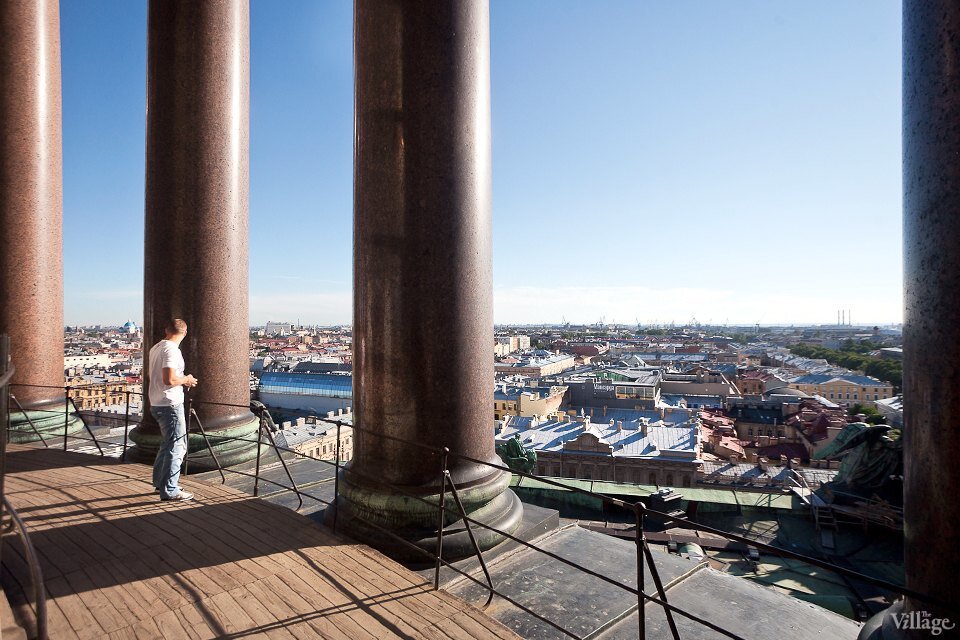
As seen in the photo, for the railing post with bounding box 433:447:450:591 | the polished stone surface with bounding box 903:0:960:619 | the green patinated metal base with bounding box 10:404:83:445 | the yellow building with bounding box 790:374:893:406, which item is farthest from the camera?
the yellow building with bounding box 790:374:893:406

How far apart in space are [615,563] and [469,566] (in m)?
1.31

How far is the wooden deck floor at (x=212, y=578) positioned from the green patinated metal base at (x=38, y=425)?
447cm

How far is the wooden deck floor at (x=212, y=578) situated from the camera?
3535 mm

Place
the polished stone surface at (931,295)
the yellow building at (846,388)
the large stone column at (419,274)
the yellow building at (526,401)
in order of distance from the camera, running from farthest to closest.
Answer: the yellow building at (846,388), the yellow building at (526,401), the large stone column at (419,274), the polished stone surface at (931,295)

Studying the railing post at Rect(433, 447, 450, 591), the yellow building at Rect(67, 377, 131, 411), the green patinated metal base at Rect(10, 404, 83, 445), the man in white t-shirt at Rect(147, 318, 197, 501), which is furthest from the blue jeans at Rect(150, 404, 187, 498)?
the green patinated metal base at Rect(10, 404, 83, 445)

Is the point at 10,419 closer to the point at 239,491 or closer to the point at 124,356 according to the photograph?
the point at 239,491

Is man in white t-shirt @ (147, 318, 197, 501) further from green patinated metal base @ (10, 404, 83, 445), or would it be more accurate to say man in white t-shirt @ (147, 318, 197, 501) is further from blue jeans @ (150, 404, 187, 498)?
green patinated metal base @ (10, 404, 83, 445)

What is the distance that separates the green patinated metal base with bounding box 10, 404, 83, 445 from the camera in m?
9.55

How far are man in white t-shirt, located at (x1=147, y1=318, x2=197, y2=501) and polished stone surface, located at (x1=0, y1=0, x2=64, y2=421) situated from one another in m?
5.80

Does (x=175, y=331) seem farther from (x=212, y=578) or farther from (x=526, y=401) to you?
(x=526, y=401)

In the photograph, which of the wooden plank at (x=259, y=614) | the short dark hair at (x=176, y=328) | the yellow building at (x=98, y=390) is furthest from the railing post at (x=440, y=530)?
the yellow building at (x=98, y=390)

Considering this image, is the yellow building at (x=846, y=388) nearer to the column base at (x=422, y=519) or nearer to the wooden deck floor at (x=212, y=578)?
the column base at (x=422, y=519)

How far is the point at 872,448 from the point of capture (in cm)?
1831

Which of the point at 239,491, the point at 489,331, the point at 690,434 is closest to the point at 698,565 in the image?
the point at 489,331
